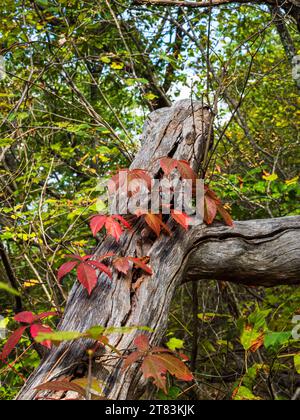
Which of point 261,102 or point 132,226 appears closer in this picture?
point 132,226

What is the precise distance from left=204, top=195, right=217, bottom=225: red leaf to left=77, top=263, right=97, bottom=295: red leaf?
549mm

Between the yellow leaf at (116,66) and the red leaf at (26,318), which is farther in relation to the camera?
the yellow leaf at (116,66)

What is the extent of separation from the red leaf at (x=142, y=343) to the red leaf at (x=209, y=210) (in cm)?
60

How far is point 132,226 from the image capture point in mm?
1778

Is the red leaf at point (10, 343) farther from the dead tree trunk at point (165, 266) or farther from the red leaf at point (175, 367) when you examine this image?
the red leaf at point (175, 367)

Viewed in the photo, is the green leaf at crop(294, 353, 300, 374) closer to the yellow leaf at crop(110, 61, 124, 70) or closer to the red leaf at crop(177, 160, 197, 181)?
the red leaf at crop(177, 160, 197, 181)

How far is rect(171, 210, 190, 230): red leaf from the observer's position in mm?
1679

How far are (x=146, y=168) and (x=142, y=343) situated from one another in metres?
0.83

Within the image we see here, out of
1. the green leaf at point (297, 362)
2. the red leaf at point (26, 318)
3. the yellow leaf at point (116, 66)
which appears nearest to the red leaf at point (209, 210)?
the green leaf at point (297, 362)

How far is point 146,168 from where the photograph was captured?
196 centimetres

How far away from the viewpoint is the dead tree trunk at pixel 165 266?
138cm
